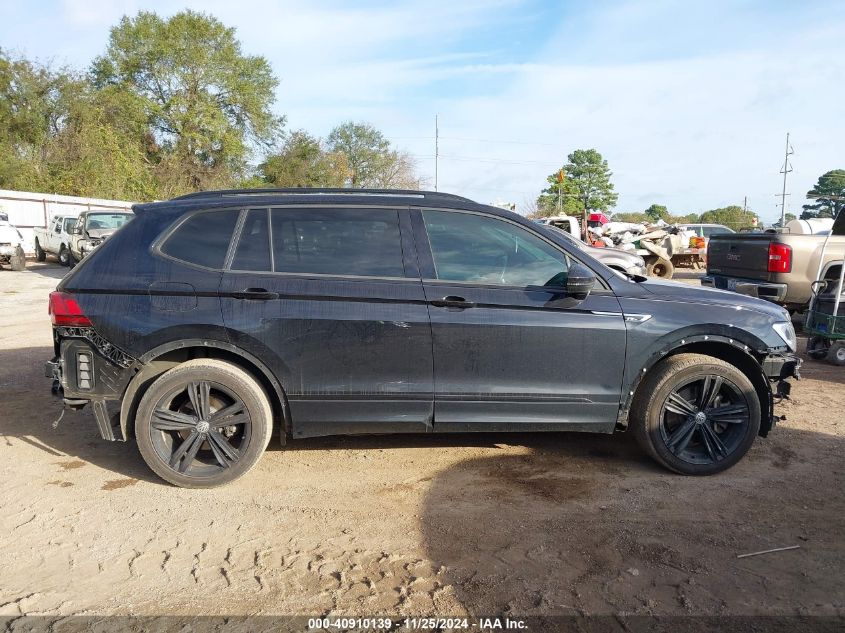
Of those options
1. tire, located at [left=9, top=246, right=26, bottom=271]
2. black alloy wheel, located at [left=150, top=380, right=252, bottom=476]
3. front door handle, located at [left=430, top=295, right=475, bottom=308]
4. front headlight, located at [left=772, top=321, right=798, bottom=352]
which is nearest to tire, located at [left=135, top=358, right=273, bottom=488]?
black alloy wheel, located at [left=150, top=380, right=252, bottom=476]

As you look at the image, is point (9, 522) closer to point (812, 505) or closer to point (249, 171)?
point (812, 505)

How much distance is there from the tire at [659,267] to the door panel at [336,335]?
14678mm

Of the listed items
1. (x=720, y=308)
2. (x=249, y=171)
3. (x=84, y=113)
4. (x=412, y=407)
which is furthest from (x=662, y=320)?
(x=249, y=171)

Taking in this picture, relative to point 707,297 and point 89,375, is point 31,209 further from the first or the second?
point 707,297

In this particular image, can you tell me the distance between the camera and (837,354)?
7.16 metres

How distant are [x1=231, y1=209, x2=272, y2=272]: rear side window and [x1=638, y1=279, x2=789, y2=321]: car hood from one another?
2.46 m

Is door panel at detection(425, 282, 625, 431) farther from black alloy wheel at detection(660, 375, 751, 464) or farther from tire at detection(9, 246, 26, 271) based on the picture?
tire at detection(9, 246, 26, 271)

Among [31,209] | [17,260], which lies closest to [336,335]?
[17,260]

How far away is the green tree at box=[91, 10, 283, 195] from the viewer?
43.8 metres

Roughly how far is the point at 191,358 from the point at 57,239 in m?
19.8

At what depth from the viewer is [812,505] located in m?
3.77

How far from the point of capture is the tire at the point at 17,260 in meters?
18.8

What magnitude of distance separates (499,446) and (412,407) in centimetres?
107

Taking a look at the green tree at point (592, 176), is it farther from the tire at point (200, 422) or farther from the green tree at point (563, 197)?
the tire at point (200, 422)
